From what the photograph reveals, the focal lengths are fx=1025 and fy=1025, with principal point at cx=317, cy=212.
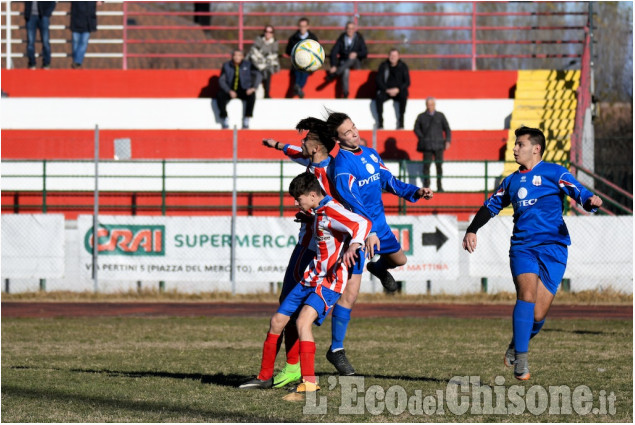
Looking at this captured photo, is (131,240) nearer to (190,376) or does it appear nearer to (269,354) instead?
(190,376)

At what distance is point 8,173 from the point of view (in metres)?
21.0

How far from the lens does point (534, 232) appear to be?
312 inches

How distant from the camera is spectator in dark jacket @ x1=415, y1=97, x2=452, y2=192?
20.5m

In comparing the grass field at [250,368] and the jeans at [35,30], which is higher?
the jeans at [35,30]

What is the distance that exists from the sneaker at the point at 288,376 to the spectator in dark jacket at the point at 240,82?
49.0 ft

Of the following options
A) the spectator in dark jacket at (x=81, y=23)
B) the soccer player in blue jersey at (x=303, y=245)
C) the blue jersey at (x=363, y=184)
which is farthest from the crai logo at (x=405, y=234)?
the soccer player in blue jersey at (x=303, y=245)

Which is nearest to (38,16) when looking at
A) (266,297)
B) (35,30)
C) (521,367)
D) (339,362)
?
(35,30)

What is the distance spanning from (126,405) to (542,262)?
3.32 metres

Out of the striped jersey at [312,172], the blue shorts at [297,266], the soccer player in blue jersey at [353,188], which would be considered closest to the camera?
the striped jersey at [312,172]

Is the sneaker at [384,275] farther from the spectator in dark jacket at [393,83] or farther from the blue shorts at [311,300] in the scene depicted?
the spectator in dark jacket at [393,83]

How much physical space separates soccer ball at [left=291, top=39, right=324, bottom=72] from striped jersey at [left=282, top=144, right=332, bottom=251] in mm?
4440

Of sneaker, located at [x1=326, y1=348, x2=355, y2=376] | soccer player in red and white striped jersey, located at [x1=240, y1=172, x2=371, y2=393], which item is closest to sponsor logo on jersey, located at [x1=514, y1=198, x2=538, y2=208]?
soccer player in red and white striped jersey, located at [x1=240, y1=172, x2=371, y2=393]

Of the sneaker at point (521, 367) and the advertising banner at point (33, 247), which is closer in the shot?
the sneaker at point (521, 367)

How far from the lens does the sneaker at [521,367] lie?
7.59 m
